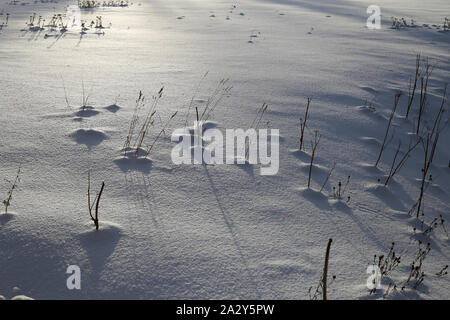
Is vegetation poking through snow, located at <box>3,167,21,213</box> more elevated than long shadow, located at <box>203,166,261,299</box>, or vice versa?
vegetation poking through snow, located at <box>3,167,21,213</box>

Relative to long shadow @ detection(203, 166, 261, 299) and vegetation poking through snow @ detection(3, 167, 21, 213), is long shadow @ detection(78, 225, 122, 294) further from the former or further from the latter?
long shadow @ detection(203, 166, 261, 299)

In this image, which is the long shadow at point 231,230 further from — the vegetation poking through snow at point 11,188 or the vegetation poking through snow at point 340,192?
the vegetation poking through snow at point 11,188

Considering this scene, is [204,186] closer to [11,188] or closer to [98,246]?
[98,246]

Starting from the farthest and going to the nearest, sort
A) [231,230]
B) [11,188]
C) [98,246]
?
[11,188] < [231,230] < [98,246]

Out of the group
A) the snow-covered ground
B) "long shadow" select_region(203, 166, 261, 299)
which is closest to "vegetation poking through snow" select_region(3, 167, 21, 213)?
the snow-covered ground

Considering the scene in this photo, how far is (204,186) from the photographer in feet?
7.50

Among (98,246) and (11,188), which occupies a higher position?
(11,188)

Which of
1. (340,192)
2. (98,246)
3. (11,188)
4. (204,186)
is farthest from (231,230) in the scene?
(11,188)

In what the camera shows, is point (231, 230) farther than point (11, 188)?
No

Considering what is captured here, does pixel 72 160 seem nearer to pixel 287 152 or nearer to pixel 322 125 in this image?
pixel 287 152

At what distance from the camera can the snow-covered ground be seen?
1.60 m

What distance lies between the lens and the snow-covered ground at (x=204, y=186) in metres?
1.60

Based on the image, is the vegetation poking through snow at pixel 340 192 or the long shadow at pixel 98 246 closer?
the long shadow at pixel 98 246

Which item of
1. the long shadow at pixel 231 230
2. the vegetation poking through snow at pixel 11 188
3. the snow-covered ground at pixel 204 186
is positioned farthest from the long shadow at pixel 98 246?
the long shadow at pixel 231 230
